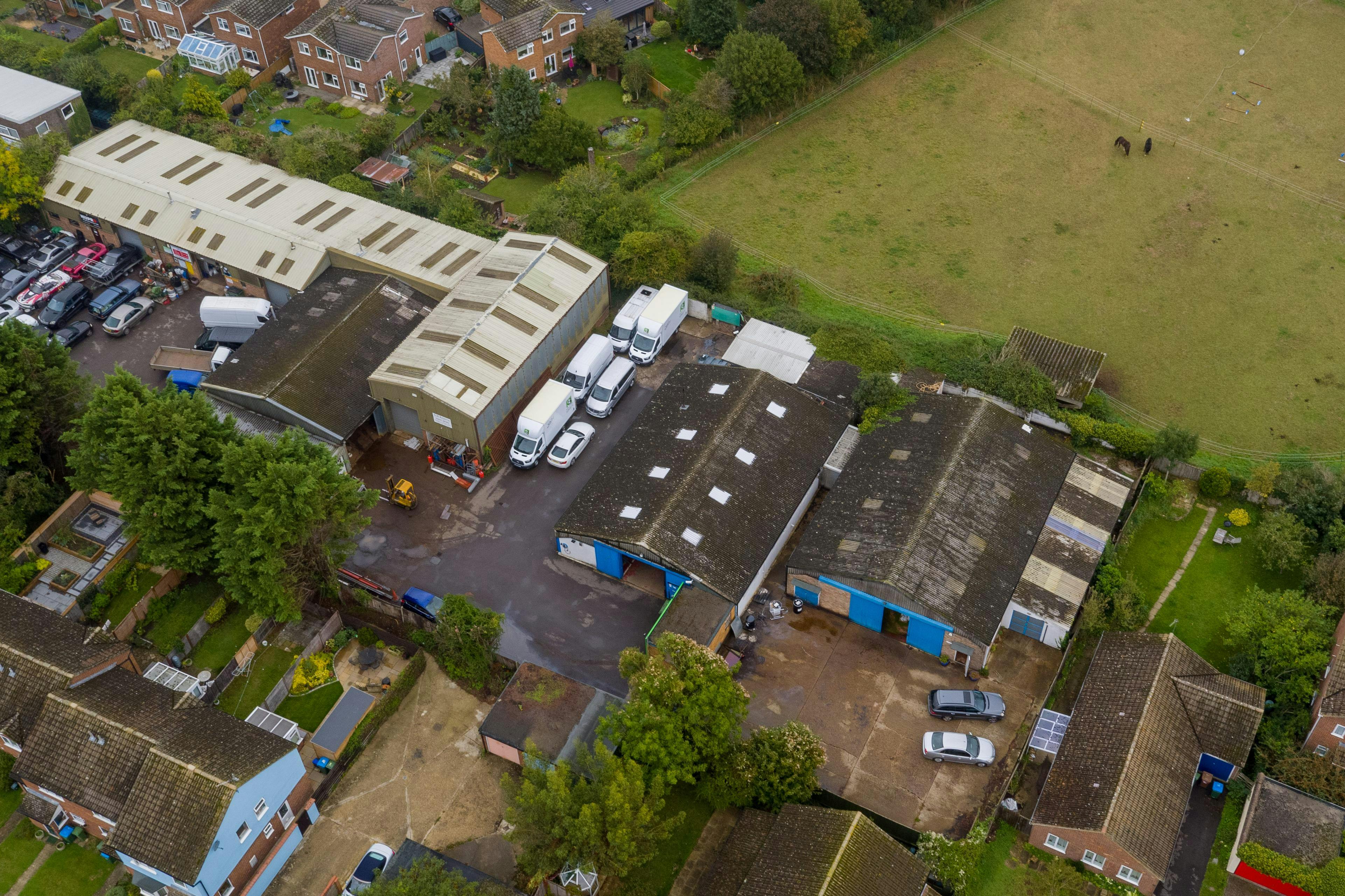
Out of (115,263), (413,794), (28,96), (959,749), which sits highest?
(28,96)

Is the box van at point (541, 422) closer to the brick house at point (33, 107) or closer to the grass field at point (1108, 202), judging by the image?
the grass field at point (1108, 202)

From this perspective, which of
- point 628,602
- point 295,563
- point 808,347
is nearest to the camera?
point 295,563

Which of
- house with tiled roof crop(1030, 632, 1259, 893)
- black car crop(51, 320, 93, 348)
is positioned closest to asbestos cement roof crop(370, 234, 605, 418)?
black car crop(51, 320, 93, 348)

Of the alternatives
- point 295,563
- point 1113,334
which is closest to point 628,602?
point 295,563

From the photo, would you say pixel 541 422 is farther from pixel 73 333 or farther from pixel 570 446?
pixel 73 333

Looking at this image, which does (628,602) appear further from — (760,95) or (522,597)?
(760,95)

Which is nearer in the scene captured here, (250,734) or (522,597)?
(250,734)

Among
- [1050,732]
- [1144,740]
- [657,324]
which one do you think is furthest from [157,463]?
[1144,740]

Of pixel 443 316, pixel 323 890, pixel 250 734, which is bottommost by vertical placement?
pixel 323 890
